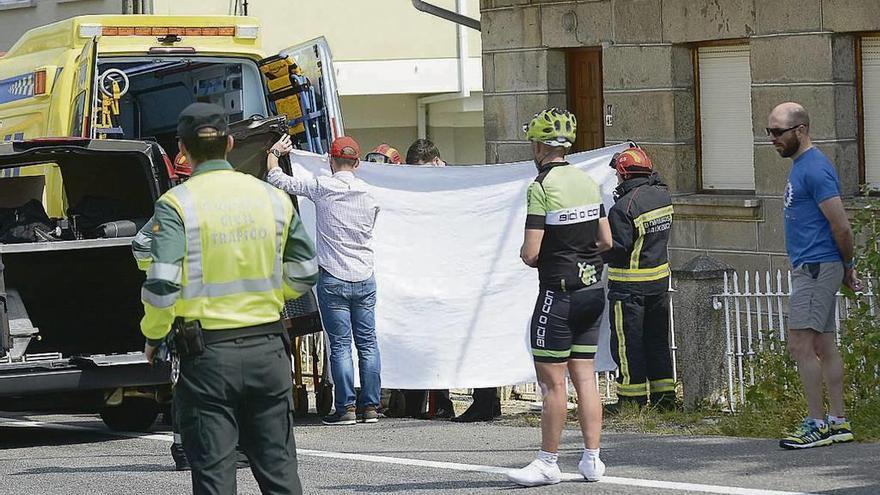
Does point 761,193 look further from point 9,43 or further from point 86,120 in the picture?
point 9,43

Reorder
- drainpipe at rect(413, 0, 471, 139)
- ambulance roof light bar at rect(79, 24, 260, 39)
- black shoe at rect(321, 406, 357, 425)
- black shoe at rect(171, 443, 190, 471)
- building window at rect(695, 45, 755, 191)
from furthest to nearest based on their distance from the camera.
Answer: drainpipe at rect(413, 0, 471, 139)
building window at rect(695, 45, 755, 191)
ambulance roof light bar at rect(79, 24, 260, 39)
black shoe at rect(321, 406, 357, 425)
black shoe at rect(171, 443, 190, 471)

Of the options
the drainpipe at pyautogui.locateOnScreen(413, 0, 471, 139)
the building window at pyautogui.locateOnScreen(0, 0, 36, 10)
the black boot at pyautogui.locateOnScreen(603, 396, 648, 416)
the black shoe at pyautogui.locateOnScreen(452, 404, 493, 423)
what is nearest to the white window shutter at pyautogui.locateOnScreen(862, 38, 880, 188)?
the black boot at pyautogui.locateOnScreen(603, 396, 648, 416)

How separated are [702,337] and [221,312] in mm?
5154

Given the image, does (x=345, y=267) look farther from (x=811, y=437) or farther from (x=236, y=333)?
(x=236, y=333)

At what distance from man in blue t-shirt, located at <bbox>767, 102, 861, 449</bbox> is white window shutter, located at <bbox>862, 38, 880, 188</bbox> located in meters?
4.87

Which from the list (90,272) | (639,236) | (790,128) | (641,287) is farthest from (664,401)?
(90,272)

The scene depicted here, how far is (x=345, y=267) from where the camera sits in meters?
10.7

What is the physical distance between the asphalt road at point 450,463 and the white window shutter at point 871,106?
473cm

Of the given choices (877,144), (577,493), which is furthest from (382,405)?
(877,144)

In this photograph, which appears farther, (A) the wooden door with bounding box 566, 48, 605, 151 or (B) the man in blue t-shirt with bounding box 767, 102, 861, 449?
(A) the wooden door with bounding box 566, 48, 605, 151

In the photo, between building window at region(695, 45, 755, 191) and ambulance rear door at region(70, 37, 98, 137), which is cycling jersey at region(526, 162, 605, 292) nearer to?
ambulance rear door at region(70, 37, 98, 137)

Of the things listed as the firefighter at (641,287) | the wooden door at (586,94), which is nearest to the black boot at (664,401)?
the firefighter at (641,287)

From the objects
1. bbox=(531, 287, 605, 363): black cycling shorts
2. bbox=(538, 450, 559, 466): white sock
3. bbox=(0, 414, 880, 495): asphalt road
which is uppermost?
bbox=(531, 287, 605, 363): black cycling shorts

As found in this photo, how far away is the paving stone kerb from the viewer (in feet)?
34.8
